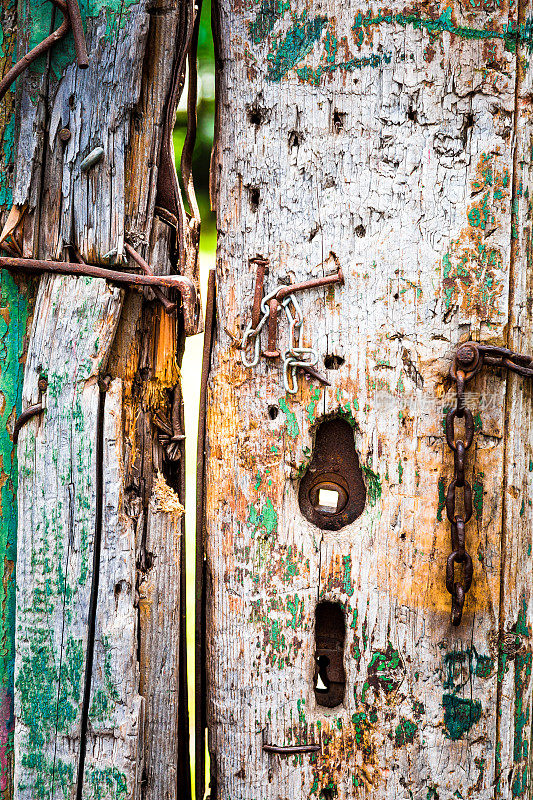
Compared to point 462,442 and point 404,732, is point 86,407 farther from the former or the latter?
point 404,732

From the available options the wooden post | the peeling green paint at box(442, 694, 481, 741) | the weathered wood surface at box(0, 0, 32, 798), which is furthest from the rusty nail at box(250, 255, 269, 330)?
the peeling green paint at box(442, 694, 481, 741)

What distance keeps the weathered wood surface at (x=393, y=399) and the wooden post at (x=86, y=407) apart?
212mm

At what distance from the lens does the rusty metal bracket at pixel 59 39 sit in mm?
1233

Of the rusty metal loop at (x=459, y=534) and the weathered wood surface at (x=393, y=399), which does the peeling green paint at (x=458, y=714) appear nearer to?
the weathered wood surface at (x=393, y=399)

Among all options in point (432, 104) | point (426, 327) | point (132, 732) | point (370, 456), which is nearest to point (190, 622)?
point (132, 732)

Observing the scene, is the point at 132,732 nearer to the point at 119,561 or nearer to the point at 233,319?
the point at 119,561

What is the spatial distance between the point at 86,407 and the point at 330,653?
0.75 metres

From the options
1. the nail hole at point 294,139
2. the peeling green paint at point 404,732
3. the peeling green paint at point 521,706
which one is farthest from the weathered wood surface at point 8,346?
the peeling green paint at point 521,706

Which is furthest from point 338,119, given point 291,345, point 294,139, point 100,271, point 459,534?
point 459,534

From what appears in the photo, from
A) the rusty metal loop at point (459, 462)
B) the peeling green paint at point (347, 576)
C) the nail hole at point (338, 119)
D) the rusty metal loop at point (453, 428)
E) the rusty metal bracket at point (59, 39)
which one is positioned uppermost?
the rusty metal bracket at point (59, 39)

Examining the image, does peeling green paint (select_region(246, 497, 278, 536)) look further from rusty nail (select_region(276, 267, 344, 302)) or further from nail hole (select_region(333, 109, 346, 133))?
nail hole (select_region(333, 109, 346, 133))

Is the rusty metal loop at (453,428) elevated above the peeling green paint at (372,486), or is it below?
above

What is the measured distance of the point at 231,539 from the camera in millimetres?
1380

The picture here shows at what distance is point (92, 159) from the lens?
127 centimetres
